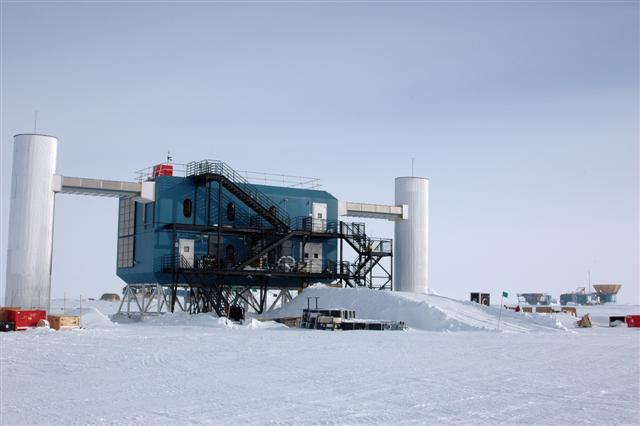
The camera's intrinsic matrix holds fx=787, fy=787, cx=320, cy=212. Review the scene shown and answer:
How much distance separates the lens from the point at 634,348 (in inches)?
1070

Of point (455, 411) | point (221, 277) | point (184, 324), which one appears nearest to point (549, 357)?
point (455, 411)

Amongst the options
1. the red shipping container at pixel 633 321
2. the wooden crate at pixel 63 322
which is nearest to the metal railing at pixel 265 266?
the wooden crate at pixel 63 322

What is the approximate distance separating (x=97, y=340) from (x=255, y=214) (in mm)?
21767

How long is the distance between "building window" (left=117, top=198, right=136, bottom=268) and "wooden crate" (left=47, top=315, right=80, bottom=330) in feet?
42.5

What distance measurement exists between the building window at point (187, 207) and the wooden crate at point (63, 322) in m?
12.5

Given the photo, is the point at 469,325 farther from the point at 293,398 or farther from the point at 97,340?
the point at 293,398

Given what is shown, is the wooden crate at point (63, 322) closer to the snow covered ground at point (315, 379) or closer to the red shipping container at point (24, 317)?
the red shipping container at point (24, 317)

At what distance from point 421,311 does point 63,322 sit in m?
17.1

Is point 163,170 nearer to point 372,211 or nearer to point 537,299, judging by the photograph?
point 372,211

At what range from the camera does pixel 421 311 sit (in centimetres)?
3950

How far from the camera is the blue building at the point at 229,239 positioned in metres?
46.2

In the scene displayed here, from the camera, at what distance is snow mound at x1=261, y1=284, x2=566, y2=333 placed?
37.9 m

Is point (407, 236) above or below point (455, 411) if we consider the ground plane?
above

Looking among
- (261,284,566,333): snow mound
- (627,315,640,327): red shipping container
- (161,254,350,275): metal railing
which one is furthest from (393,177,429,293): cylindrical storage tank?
(627,315,640,327): red shipping container
